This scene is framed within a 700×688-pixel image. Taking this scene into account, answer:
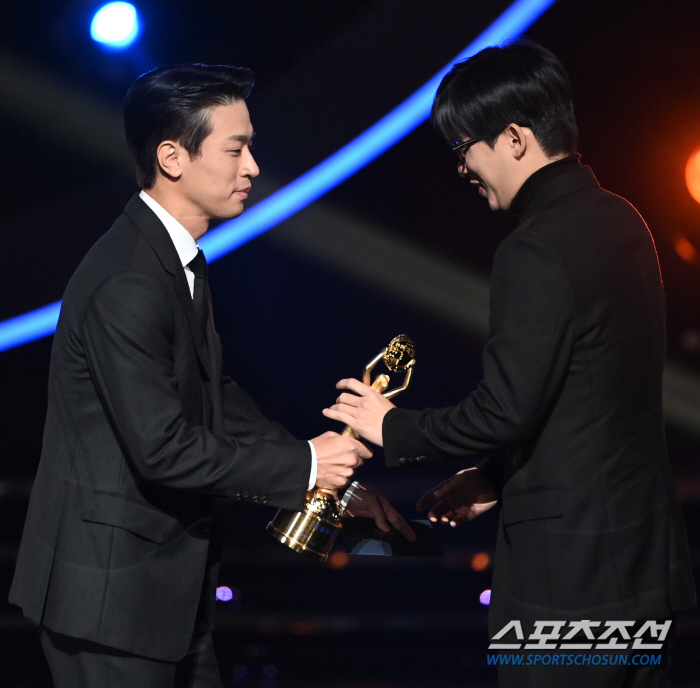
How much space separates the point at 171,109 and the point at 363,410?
88 centimetres

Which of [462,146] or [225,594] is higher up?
[462,146]

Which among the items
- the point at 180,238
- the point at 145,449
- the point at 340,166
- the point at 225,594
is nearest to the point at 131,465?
the point at 145,449

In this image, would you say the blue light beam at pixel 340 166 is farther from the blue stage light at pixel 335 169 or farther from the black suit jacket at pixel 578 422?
the black suit jacket at pixel 578 422

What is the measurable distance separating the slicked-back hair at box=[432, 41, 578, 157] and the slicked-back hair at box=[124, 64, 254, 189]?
598 millimetres

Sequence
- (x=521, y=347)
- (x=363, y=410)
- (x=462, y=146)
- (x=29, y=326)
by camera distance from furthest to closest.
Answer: (x=29, y=326) < (x=363, y=410) < (x=462, y=146) < (x=521, y=347)

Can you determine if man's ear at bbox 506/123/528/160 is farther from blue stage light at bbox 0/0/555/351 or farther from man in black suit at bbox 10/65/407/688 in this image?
blue stage light at bbox 0/0/555/351

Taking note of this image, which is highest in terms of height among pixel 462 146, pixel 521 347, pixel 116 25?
pixel 116 25

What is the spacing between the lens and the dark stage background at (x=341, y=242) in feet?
10.1

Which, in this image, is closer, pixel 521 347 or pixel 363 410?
pixel 521 347

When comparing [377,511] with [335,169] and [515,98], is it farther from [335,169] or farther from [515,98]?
[335,169]

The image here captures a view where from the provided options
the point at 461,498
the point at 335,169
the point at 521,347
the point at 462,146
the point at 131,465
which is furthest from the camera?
the point at 335,169

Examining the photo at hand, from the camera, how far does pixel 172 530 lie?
1943 millimetres

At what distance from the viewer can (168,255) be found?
195 cm

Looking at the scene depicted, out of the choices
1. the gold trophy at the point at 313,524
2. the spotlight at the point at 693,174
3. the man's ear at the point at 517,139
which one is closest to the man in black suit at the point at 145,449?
the gold trophy at the point at 313,524
